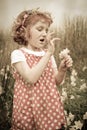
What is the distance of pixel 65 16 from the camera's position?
→ 243cm

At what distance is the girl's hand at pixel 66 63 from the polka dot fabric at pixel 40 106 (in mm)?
91

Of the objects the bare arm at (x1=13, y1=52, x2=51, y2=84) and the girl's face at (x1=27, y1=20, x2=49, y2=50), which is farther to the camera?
the girl's face at (x1=27, y1=20, x2=49, y2=50)

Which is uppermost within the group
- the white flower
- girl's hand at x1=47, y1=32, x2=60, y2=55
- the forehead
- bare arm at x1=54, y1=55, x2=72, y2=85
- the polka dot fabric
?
the forehead

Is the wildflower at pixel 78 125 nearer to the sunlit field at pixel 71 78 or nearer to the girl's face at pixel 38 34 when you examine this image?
the sunlit field at pixel 71 78

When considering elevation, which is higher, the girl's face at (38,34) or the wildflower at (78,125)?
the girl's face at (38,34)

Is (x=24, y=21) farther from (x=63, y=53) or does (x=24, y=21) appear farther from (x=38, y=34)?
(x=63, y=53)

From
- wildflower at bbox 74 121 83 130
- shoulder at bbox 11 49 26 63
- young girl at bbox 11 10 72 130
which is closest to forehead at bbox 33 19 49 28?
young girl at bbox 11 10 72 130

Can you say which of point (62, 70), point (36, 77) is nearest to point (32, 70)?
point (36, 77)

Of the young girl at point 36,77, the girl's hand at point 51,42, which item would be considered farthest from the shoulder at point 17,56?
the girl's hand at point 51,42

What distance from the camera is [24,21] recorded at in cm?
235

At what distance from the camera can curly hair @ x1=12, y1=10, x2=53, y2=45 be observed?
7.70ft

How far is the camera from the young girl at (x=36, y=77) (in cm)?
227

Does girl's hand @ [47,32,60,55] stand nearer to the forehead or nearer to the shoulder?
the forehead

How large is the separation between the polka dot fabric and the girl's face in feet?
0.33
